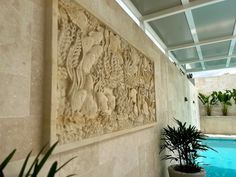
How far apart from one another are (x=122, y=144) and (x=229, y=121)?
33.5 ft

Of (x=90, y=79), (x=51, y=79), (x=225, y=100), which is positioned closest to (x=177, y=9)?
(x=90, y=79)

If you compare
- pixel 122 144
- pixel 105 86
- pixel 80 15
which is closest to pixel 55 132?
pixel 105 86

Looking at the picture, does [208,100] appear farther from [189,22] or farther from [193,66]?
[189,22]

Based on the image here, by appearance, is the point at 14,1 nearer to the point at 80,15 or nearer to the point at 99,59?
the point at 80,15

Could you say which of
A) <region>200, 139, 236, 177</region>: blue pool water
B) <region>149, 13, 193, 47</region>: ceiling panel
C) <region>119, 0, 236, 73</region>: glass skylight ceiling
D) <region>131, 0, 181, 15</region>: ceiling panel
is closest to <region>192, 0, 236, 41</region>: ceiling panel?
<region>119, 0, 236, 73</region>: glass skylight ceiling

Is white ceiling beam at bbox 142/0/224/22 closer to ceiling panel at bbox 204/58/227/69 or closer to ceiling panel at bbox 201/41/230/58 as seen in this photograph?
ceiling panel at bbox 201/41/230/58

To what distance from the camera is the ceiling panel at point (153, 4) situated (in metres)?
3.20

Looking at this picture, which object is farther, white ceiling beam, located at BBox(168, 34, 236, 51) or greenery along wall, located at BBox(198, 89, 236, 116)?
greenery along wall, located at BBox(198, 89, 236, 116)

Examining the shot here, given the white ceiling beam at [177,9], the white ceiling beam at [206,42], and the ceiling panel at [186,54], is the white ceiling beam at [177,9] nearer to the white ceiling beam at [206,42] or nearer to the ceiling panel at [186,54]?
the white ceiling beam at [206,42]

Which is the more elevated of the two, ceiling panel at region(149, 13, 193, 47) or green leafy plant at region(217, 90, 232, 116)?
ceiling panel at region(149, 13, 193, 47)

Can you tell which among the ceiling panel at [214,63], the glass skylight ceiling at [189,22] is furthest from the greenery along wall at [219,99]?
the glass skylight ceiling at [189,22]

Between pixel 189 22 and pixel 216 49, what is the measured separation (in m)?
2.44

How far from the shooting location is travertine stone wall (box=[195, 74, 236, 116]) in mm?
11102

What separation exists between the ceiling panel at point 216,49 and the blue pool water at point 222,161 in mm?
2959
